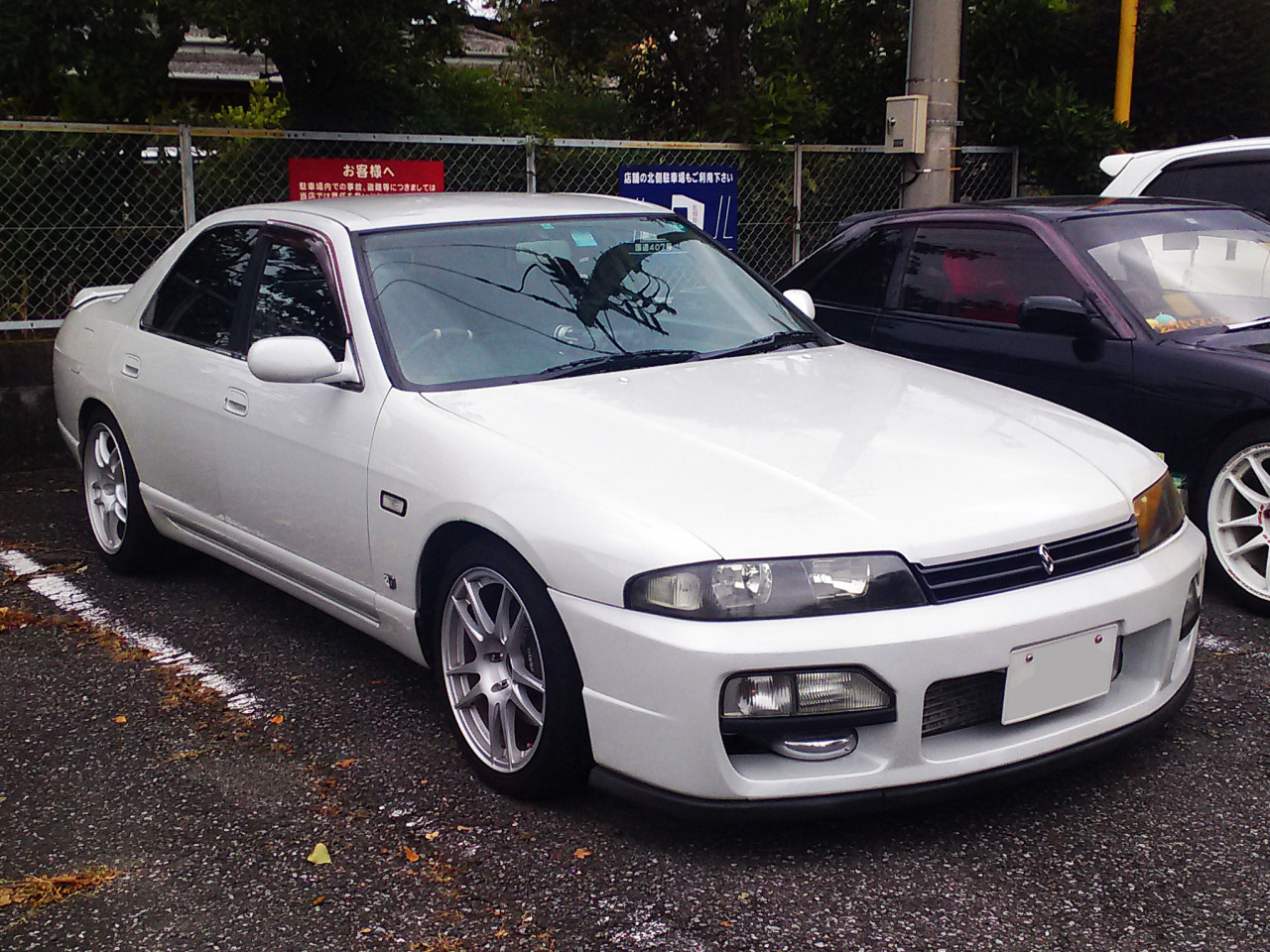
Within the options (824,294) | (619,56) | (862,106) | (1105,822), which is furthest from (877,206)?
(1105,822)

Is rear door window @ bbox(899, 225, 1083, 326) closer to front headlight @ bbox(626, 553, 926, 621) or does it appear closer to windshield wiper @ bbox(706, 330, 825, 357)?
windshield wiper @ bbox(706, 330, 825, 357)

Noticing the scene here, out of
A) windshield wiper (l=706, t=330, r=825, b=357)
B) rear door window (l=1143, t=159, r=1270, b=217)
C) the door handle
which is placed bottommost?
the door handle

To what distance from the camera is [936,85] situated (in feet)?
26.8

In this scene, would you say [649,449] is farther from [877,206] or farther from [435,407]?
[877,206]

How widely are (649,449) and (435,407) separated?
65 cm

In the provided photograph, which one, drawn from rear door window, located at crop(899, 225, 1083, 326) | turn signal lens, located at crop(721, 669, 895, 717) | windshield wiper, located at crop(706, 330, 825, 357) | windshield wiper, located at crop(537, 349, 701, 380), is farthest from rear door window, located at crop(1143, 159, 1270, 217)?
A: turn signal lens, located at crop(721, 669, 895, 717)

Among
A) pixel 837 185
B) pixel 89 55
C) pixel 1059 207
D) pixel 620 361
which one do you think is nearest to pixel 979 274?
pixel 1059 207

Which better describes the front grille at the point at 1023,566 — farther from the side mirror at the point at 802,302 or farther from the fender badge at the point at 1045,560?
the side mirror at the point at 802,302

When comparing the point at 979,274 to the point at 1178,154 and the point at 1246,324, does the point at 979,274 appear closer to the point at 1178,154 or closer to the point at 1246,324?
the point at 1246,324

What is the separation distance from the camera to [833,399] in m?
3.74

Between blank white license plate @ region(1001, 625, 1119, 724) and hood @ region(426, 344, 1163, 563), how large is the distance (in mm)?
242

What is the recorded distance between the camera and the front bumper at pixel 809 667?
2.82 m

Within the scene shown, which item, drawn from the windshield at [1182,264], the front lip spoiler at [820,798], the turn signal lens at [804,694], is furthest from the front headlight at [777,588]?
the windshield at [1182,264]

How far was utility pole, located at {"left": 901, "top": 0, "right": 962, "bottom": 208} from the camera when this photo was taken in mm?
8000
